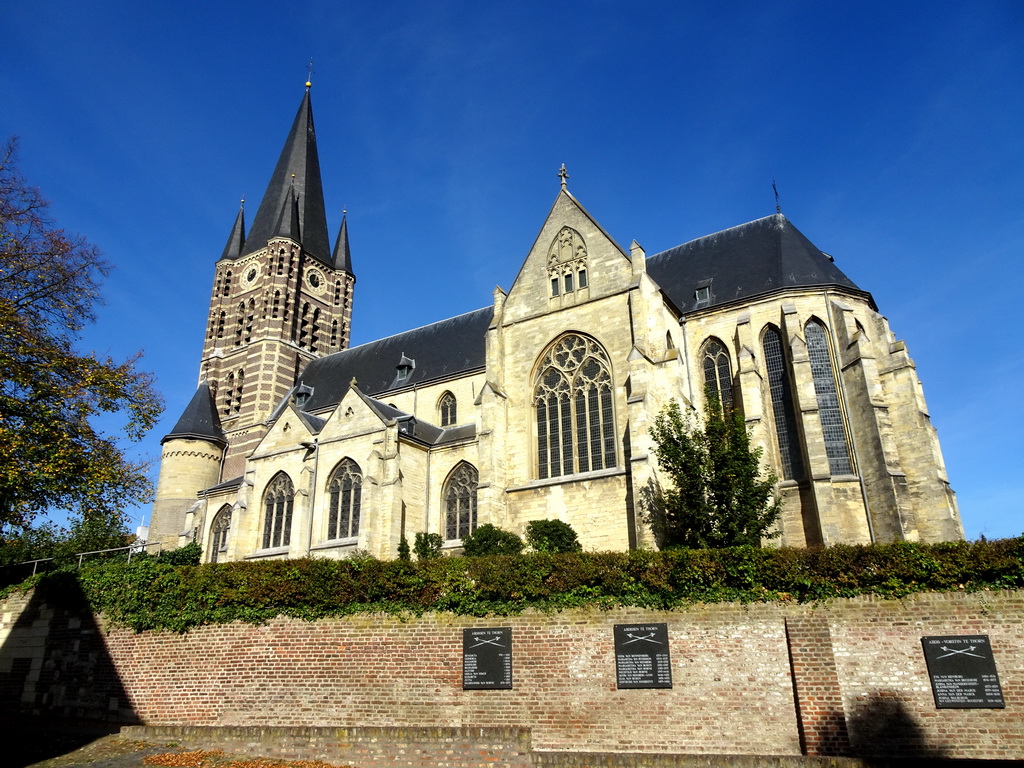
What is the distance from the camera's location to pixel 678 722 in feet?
41.7

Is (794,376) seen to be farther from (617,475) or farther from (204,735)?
(204,735)

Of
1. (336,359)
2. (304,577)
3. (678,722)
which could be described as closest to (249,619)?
(304,577)

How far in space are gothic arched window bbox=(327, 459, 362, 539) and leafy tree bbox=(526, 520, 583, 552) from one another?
27.2 ft

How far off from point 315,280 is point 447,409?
20244 mm

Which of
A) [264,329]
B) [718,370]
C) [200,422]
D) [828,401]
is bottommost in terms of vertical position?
[828,401]

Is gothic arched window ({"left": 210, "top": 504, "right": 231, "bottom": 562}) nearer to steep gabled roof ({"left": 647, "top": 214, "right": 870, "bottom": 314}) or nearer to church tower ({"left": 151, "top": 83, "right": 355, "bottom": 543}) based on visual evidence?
church tower ({"left": 151, "top": 83, "right": 355, "bottom": 543})

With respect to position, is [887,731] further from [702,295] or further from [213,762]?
[702,295]

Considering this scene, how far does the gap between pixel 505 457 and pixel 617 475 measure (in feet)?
14.0

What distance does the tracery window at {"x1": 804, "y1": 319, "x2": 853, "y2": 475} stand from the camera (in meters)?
23.2

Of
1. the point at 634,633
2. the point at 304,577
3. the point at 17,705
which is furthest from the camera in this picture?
the point at 17,705

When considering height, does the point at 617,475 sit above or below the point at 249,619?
above

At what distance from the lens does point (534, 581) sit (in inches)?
569

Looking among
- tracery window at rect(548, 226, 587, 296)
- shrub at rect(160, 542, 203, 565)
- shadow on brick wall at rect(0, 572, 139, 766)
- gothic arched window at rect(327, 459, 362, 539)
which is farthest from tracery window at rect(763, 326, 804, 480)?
shrub at rect(160, 542, 203, 565)

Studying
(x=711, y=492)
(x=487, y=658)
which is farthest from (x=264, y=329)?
(x=487, y=658)
